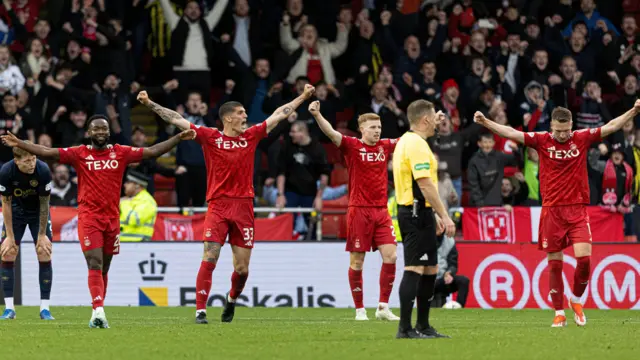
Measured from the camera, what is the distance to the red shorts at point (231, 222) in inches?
645

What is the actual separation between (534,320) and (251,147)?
4645 millimetres

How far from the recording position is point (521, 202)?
25.0 meters

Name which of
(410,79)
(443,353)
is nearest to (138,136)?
(410,79)

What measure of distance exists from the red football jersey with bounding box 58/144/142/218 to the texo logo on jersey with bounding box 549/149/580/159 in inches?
201

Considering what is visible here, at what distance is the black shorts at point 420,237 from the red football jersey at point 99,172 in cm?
407

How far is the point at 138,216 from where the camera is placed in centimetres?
2350

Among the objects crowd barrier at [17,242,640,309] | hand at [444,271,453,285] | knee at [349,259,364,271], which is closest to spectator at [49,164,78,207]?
crowd barrier at [17,242,640,309]

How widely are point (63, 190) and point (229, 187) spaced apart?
9.10 metres

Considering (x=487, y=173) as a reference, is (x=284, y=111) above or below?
above

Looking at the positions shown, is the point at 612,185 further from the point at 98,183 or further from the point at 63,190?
the point at 98,183

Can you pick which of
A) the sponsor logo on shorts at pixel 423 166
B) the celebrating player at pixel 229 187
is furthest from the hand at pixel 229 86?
the sponsor logo on shorts at pixel 423 166

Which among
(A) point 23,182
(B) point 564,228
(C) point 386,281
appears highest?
(A) point 23,182

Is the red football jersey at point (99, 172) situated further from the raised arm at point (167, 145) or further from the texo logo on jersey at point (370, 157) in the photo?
the texo logo on jersey at point (370, 157)

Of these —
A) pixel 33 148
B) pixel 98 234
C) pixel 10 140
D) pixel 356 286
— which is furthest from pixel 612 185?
pixel 10 140
